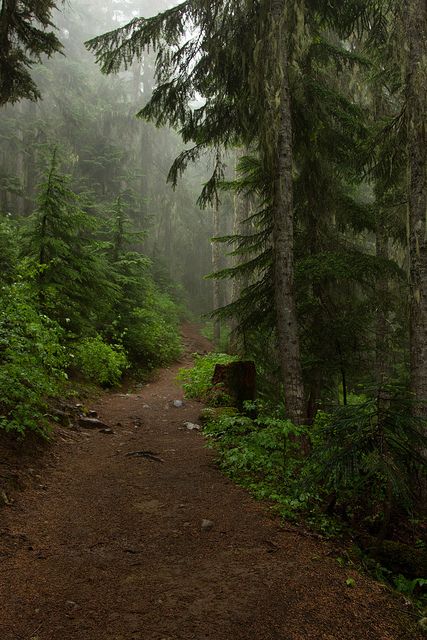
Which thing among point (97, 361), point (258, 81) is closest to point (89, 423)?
point (97, 361)

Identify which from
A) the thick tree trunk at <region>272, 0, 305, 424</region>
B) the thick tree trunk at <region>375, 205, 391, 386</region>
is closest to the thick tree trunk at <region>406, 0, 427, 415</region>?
the thick tree trunk at <region>375, 205, 391, 386</region>

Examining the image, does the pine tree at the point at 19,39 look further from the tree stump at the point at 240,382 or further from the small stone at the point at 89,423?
the tree stump at the point at 240,382

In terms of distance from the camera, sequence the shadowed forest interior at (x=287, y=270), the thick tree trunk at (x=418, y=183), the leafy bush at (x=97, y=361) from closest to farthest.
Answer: the shadowed forest interior at (x=287, y=270)
the thick tree trunk at (x=418, y=183)
the leafy bush at (x=97, y=361)

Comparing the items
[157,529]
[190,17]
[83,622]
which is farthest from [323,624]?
[190,17]

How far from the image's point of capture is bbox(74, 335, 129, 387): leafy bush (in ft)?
34.4

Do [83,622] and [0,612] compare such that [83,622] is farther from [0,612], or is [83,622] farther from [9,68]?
[9,68]

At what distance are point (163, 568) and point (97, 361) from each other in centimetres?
796

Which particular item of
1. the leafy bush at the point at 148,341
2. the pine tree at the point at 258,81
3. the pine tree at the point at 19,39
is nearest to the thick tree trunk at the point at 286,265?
the pine tree at the point at 258,81

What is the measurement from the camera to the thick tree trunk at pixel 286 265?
6914 mm

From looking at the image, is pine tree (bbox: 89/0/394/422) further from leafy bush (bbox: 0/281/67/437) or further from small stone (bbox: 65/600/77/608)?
small stone (bbox: 65/600/77/608)

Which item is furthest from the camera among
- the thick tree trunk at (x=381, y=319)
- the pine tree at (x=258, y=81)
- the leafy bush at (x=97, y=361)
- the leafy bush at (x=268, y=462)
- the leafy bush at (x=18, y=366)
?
the leafy bush at (x=97, y=361)

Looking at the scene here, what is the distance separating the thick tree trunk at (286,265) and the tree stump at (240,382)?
241 cm

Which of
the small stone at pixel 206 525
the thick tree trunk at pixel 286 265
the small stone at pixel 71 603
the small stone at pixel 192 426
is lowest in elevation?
the small stone at pixel 192 426

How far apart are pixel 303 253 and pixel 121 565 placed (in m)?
6.93
